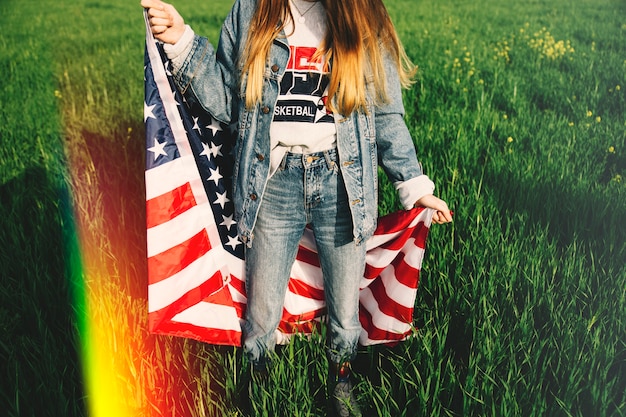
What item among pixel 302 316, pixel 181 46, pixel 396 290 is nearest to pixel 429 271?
pixel 396 290

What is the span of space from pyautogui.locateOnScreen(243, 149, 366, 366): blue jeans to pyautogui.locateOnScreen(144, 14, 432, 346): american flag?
5.2 inches

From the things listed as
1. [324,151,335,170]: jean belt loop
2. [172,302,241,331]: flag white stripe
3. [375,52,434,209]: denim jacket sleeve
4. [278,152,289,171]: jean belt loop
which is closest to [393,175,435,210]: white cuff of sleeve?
[375,52,434,209]: denim jacket sleeve

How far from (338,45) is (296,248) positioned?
705mm

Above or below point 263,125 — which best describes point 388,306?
below

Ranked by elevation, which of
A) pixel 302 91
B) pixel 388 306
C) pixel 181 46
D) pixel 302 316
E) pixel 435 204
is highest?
pixel 181 46

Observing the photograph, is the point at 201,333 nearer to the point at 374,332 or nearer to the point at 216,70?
the point at 374,332

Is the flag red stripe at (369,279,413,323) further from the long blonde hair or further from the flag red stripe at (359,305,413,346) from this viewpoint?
the long blonde hair

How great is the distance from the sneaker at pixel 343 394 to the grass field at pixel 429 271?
56mm

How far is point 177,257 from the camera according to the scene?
1.76 metres

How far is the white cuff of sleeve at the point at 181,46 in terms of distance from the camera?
5.42ft

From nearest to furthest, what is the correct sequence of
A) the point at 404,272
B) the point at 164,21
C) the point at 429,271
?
the point at 164,21
the point at 404,272
the point at 429,271

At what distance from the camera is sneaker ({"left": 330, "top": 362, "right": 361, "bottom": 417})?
189 cm

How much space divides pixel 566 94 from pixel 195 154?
4040mm

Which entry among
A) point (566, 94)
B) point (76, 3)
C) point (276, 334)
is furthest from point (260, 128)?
point (76, 3)
